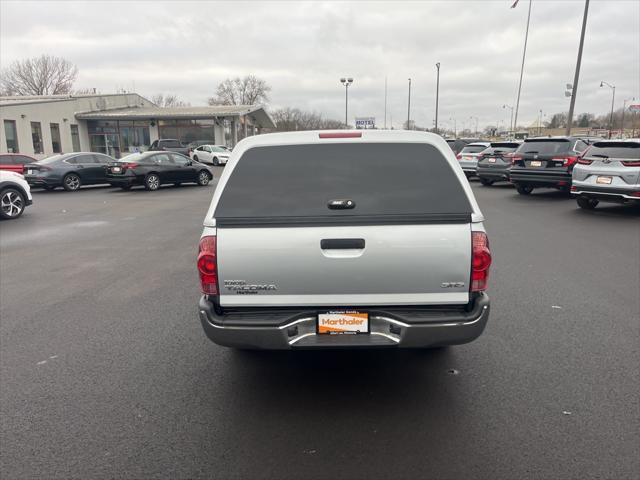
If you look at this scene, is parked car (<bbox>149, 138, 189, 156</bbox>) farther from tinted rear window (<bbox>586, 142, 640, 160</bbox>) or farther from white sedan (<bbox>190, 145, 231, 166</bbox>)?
tinted rear window (<bbox>586, 142, 640, 160</bbox>)

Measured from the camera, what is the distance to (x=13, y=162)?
20.2 meters

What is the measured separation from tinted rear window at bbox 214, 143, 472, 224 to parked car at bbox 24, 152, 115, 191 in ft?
58.3

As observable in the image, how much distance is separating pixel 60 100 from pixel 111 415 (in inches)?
A: 1643

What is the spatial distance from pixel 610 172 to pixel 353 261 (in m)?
10.3

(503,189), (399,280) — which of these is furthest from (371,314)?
(503,189)

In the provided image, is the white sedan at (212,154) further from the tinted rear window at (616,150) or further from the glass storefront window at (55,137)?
the tinted rear window at (616,150)

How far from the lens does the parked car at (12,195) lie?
12.0 meters

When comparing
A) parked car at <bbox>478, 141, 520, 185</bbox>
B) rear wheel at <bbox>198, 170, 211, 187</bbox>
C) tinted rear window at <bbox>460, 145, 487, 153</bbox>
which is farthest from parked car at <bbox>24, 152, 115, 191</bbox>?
tinted rear window at <bbox>460, 145, 487, 153</bbox>

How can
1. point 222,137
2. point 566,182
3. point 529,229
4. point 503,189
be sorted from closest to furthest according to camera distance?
point 529,229 < point 566,182 < point 503,189 < point 222,137

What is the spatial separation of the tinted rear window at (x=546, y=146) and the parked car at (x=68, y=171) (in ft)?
50.7

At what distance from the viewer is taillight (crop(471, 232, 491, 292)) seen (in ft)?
10.6

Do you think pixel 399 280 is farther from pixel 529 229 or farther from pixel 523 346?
pixel 529 229

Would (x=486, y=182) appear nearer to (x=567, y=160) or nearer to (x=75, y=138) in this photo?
(x=567, y=160)

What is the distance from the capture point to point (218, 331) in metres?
3.30
